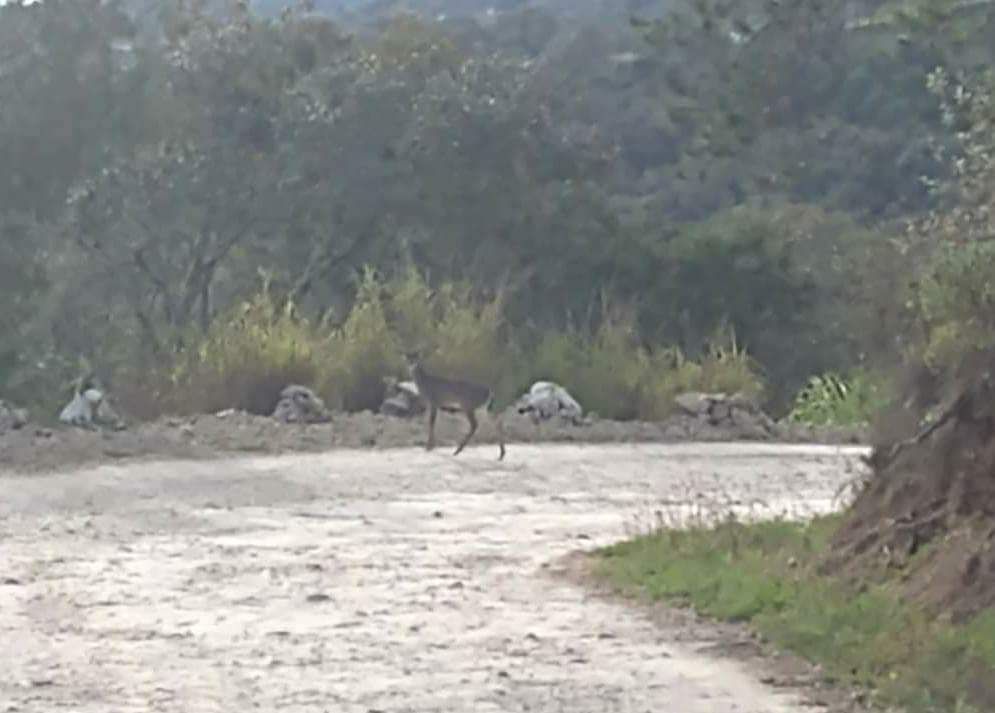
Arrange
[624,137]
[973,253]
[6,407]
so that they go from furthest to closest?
[624,137] < [6,407] < [973,253]

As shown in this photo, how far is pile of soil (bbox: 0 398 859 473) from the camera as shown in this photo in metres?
19.9

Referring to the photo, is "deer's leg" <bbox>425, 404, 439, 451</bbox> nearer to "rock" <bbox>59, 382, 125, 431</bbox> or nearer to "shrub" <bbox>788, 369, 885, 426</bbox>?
"rock" <bbox>59, 382, 125, 431</bbox>

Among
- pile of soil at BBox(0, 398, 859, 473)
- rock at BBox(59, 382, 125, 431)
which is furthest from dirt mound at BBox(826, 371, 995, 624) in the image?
rock at BBox(59, 382, 125, 431)

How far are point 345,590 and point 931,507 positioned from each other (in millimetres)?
3076

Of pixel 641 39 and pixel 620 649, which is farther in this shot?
pixel 641 39

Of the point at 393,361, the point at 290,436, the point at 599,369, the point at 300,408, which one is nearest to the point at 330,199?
the point at 599,369

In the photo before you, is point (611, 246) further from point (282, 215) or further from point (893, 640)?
point (893, 640)

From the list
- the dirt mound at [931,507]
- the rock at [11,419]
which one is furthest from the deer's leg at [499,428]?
the dirt mound at [931,507]

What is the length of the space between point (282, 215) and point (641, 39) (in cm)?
2023

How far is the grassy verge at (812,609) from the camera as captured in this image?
9297mm

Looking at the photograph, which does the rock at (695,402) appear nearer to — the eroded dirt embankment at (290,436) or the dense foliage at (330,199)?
the eroded dirt embankment at (290,436)

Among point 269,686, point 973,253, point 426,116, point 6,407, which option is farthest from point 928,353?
point 426,116

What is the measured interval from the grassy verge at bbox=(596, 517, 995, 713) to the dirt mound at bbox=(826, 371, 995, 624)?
213 mm

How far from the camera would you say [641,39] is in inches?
2205
